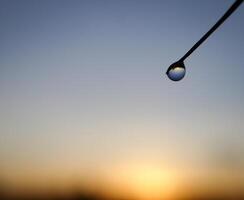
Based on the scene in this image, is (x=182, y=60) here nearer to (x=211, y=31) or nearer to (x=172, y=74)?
(x=172, y=74)

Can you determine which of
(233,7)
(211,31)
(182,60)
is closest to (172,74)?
(182,60)

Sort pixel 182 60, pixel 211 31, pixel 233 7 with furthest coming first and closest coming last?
pixel 182 60 < pixel 211 31 < pixel 233 7

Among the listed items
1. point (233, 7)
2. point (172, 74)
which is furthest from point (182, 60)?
point (233, 7)

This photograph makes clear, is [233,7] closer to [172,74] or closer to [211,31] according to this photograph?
[211,31]

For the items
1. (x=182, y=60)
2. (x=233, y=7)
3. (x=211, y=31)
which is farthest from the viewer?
(x=182, y=60)

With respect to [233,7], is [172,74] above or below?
above

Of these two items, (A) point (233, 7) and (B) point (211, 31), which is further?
(B) point (211, 31)

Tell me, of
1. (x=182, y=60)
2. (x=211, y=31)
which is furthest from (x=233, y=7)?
(x=182, y=60)

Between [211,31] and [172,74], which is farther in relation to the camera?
[172,74]

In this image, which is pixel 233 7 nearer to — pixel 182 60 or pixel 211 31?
pixel 211 31
